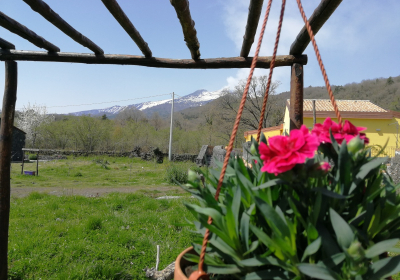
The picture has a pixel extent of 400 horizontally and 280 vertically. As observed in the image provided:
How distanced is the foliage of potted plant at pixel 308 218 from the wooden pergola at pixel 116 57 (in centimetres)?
102

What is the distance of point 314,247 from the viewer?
547mm

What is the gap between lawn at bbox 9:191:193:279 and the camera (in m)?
2.36

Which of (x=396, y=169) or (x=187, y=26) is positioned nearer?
(x=187, y=26)

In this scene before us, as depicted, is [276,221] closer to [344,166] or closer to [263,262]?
[263,262]

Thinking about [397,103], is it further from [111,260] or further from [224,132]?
[111,260]

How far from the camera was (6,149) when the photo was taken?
6.78 feet

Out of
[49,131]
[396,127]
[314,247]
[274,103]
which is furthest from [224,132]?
[314,247]

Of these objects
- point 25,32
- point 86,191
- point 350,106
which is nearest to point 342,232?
point 25,32

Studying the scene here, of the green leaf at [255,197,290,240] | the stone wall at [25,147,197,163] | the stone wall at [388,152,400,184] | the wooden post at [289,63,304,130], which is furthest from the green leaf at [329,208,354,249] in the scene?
the stone wall at [25,147,197,163]

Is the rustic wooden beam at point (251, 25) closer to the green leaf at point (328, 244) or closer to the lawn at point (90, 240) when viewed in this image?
the green leaf at point (328, 244)

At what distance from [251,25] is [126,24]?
781 millimetres

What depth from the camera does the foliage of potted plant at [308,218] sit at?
543 mm

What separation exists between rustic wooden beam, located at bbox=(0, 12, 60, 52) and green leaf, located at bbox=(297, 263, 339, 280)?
2.20m

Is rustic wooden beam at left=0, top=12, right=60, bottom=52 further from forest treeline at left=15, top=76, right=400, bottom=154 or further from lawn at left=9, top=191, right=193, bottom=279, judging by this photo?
forest treeline at left=15, top=76, right=400, bottom=154
